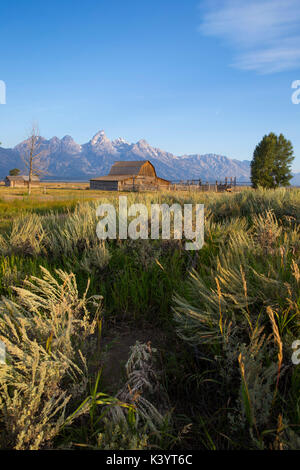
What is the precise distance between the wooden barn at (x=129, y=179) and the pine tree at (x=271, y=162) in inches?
732

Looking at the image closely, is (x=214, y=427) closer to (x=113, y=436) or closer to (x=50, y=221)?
(x=113, y=436)

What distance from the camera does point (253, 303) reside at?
2213 millimetres

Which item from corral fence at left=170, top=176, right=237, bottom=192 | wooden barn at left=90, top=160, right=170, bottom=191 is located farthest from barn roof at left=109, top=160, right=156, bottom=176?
corral fence at left=170, top=176, right=237, bottom=192

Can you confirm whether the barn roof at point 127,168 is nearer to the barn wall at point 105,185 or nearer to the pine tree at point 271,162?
the barn wall at point 105,185

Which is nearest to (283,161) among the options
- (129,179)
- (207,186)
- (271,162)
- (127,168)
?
(271,162)

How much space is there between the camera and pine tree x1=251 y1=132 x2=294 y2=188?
122 ft

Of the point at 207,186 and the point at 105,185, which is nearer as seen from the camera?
the point at 207,186

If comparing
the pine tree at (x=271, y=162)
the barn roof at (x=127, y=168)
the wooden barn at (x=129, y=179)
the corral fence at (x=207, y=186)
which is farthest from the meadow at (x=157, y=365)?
the barn roof at (x=127, y=168)

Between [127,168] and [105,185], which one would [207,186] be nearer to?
[105,185]

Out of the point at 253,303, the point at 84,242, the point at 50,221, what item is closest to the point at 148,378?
the point at 253,303

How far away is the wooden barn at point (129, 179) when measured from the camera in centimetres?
5653

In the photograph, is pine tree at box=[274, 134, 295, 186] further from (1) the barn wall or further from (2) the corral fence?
(1) the barn wall

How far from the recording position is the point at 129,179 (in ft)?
195

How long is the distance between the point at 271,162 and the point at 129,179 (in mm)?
30632
